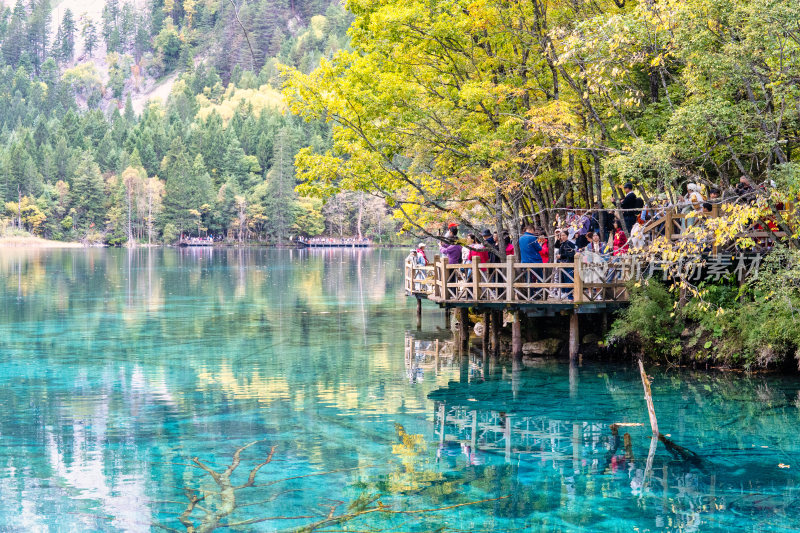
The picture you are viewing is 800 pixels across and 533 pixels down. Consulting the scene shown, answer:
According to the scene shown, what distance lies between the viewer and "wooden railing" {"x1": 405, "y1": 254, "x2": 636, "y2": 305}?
2006 centimetres

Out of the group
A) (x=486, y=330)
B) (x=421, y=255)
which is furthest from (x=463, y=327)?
(x=421, y=255)

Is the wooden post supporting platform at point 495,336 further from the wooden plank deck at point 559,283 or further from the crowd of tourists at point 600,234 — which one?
the wooden plank deck at point 559,283

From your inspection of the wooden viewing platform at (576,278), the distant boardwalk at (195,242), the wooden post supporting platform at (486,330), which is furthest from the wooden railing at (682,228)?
the distant boardwalk at (195,242)

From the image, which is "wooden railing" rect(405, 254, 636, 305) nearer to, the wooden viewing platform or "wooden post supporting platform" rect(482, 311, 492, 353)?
the wooden viewing platform

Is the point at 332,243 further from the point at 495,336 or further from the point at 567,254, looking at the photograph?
the point at 567,254

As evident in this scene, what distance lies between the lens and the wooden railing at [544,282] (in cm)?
2006

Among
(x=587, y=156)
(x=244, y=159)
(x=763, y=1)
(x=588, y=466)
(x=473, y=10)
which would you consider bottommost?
(x=588, y=466)

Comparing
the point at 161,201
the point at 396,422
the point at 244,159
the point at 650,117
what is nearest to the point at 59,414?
the point at 396,422

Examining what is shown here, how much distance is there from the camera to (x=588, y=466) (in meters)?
12.5

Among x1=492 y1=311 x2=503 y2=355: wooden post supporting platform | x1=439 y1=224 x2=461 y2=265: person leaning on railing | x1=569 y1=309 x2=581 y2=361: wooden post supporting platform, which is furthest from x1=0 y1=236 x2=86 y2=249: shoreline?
x1=569 y1=309 x2=581 y2=361: wooden post supporting platform

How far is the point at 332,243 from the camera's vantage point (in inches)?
5305

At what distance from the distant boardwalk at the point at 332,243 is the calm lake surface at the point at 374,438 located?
106 metres

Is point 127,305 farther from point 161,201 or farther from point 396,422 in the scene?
point 161,201

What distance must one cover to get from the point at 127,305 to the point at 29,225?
3937 inches
